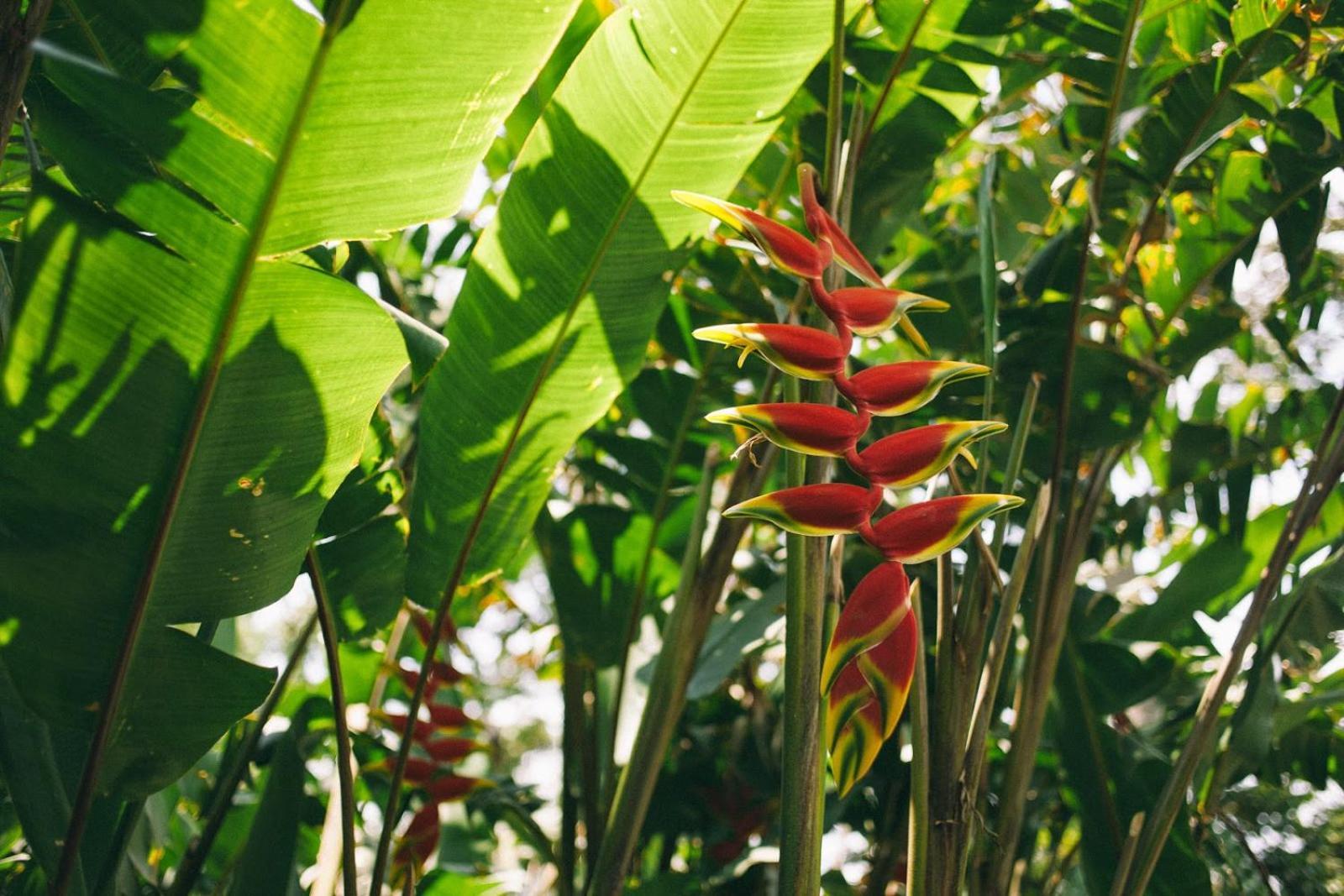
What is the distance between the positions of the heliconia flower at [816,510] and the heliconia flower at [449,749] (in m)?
0.84

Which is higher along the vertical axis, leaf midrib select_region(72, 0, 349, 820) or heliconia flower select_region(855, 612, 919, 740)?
leaf midrib select_region(72, 0, 349, 820)

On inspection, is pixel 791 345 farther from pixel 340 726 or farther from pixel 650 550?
pixel 650 550

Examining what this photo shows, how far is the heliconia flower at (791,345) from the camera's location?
52 cm

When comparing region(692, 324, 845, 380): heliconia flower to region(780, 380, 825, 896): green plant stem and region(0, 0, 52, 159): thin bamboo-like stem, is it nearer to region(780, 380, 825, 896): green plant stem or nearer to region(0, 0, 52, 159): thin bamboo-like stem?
region(780, 380, 825, 896): green plant stem

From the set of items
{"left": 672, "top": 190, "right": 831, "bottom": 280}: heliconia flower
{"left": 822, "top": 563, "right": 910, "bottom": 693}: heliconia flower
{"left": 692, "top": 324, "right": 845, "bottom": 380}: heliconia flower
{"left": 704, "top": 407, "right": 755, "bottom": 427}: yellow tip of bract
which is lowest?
{"left": 822, "top": 563, "right": 910, "bottom": 693}: heliconia flower

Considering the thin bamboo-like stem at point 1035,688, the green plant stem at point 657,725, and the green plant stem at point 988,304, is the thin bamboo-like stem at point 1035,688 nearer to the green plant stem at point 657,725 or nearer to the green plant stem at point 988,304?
the green plant stem at point 988,304

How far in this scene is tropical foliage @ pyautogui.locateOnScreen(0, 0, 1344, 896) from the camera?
0.63 metres

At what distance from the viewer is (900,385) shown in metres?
0.54

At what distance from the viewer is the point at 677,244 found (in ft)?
3.06

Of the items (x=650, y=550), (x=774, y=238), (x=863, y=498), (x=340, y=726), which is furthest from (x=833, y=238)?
(x=650, y=550)

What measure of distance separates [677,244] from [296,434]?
→ 1.30ft

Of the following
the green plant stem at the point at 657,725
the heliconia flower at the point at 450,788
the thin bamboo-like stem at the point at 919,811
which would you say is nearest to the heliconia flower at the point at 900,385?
the thin bamboo-like stem at the point at 919,811

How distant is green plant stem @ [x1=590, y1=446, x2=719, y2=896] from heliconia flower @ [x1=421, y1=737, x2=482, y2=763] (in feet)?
1.15

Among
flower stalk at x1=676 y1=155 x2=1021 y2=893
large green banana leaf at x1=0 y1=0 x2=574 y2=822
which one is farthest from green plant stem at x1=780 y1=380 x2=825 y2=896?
large green banana leaf at x1=0 y1=0 x2=574 y2=822
